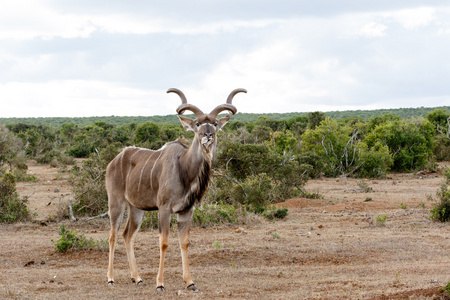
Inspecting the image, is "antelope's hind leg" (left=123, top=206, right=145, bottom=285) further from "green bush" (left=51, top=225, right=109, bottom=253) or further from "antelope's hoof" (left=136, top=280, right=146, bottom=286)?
"green bush" (left=51, top=225, right=109, bottom=253)

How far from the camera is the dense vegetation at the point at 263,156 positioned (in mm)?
16234

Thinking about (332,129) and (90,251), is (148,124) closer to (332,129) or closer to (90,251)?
(332,129)

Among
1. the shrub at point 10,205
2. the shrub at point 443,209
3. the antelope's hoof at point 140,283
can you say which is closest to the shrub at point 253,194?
the shrub at point 443,209

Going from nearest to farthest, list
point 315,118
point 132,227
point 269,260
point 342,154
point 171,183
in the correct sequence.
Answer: point 171,183 → point 132,227 → point 269,260 → point 342,154 → point 315,118

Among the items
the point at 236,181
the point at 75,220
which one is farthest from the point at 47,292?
the point at 236,181

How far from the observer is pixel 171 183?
319 inches

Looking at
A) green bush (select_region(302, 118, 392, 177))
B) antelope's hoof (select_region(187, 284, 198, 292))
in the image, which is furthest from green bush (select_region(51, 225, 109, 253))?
green bush (select_region(302, 118, 392, 177))

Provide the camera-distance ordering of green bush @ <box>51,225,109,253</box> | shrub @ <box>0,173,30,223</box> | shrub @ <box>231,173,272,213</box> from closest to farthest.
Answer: green bush @ <box>51,225,109,253</box>, shrub @ <box>0,173,30,223</box>, shrub @ <box>231,173,272,213</box>

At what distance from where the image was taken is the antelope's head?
774 centimetres

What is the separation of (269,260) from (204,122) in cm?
357

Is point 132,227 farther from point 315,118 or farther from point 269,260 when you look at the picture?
point 315,118

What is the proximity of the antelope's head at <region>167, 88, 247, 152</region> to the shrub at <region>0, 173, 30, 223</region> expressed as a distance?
8.34 metres

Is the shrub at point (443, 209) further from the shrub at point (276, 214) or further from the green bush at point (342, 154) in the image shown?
the green bush at point (342, 154)

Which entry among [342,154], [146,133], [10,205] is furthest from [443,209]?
[146,133]
